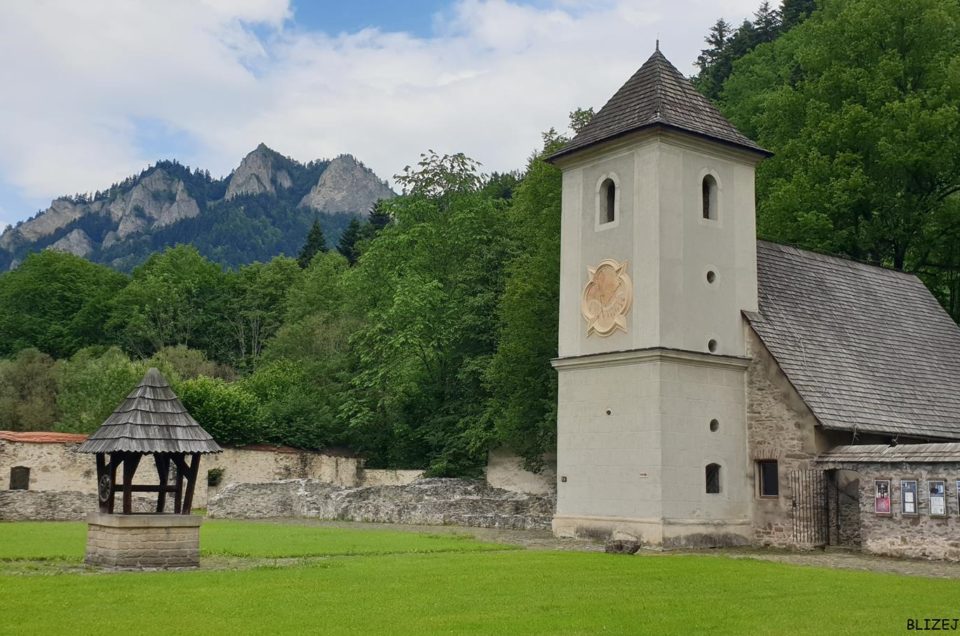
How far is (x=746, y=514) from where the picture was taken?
78.1 ft

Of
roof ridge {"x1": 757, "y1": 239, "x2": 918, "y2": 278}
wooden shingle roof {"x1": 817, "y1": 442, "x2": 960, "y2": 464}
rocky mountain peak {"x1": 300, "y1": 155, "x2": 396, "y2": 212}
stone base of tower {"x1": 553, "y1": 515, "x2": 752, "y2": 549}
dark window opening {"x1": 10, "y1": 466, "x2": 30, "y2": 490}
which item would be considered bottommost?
stone base of tower {"x1": 553, "y1": 515, "x2": 752, "y2": 549}

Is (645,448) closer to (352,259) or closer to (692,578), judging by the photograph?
(692,578)

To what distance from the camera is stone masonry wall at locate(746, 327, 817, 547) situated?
22844 millimetres

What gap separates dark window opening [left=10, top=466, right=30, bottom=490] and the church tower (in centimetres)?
2176

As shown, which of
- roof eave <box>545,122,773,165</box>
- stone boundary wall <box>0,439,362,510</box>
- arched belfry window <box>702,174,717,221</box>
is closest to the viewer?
roof eave <box>545,122,773,165</box>

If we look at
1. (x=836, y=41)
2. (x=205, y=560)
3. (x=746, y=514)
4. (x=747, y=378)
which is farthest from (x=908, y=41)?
(x=205, y=560)

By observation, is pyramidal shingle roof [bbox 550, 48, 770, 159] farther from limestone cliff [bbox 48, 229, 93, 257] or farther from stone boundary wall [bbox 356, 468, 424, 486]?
limestone cliff [bbox 48, 229, 93, 257]

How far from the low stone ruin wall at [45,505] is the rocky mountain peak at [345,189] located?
158 meters

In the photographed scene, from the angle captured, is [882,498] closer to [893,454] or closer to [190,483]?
[893,454]

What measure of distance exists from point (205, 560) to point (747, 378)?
1291 centimetres

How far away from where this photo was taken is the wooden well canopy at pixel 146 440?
56.4 ft

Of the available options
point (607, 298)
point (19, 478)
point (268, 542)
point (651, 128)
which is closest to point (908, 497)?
point (607, 298)

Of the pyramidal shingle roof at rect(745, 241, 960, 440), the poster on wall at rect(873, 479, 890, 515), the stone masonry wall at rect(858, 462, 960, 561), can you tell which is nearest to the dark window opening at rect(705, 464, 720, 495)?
the pyramidal shingle roof at rect(745, 241, 960, 440)

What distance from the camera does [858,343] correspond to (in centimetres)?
2609
